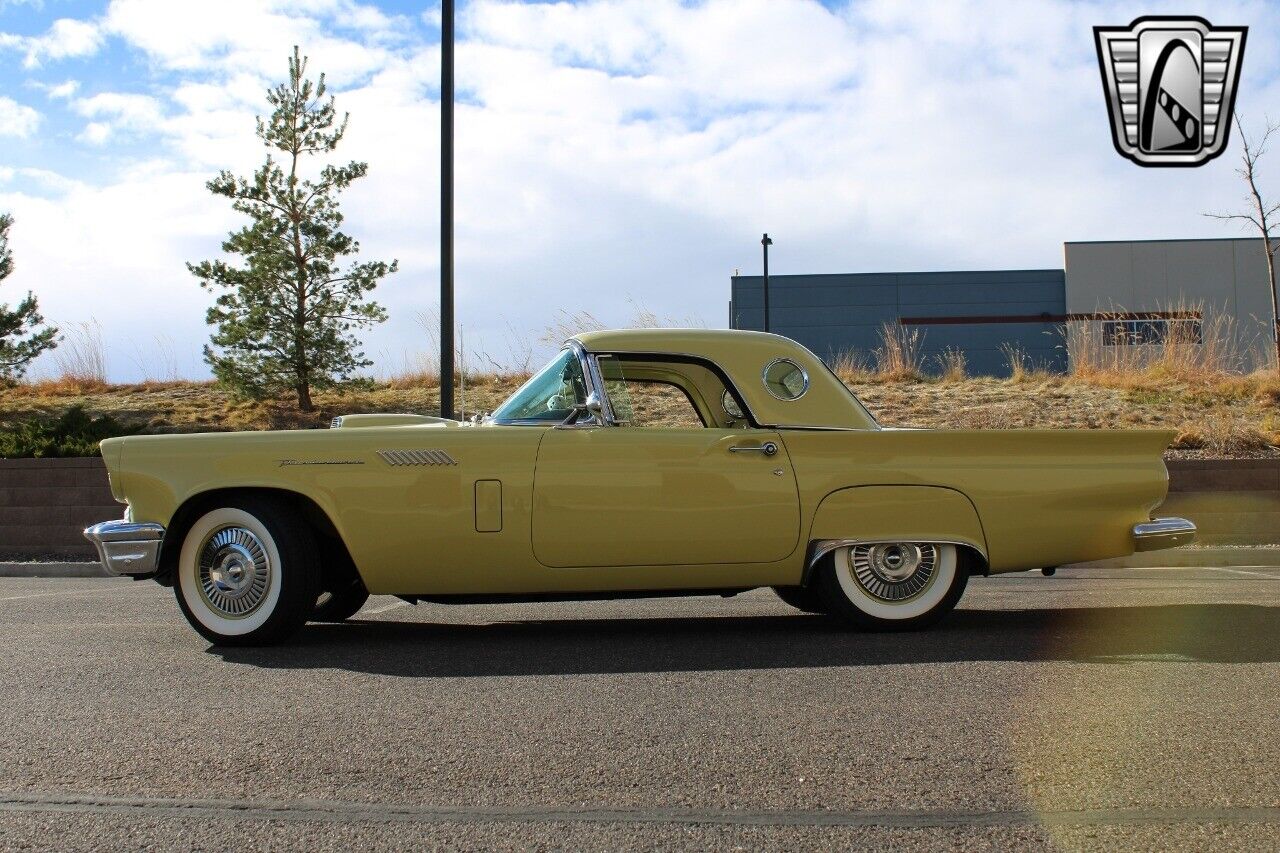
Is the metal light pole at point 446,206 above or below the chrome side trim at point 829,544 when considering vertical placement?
above

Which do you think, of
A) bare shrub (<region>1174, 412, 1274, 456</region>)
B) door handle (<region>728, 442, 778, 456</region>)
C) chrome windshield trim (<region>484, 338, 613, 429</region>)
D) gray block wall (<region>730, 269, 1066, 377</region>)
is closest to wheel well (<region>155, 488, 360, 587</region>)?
chrome windshield trim (<region>484, 338, 613, 429</region>)

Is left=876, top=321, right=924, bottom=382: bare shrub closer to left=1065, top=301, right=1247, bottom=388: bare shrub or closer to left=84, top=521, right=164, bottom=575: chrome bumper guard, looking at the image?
left=1065, top=301, right=1247, bottom=388: bare shrub

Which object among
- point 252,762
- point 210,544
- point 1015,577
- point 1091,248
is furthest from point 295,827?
point 1091,248

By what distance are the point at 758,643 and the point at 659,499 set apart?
830 mm

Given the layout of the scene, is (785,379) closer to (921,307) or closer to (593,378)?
(593,378)

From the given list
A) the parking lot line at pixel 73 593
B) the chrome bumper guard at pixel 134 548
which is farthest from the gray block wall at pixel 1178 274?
the chrome bumper guard at pixel 134 548

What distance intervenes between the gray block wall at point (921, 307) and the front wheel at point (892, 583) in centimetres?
5007

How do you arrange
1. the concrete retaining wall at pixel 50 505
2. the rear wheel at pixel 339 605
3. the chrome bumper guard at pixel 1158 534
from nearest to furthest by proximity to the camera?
the chrome bumper guard at pixel 1158 534, the rear wheel at pixel 339 605, the concrete retaining wall at pixel 50 505

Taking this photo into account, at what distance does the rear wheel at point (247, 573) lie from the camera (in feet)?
19.5

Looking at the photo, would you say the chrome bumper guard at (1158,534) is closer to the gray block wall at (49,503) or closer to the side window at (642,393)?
the side window at (642,393)

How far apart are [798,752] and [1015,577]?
6.81m

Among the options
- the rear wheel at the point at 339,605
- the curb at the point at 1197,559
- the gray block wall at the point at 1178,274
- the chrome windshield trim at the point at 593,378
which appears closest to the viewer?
the chrome windshield trim at the point at 593,378

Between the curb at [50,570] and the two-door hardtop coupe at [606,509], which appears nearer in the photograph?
the two-door hardtop coupe at [606,509]

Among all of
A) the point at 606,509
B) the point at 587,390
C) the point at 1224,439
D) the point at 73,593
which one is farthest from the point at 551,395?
the point at 1224,439
